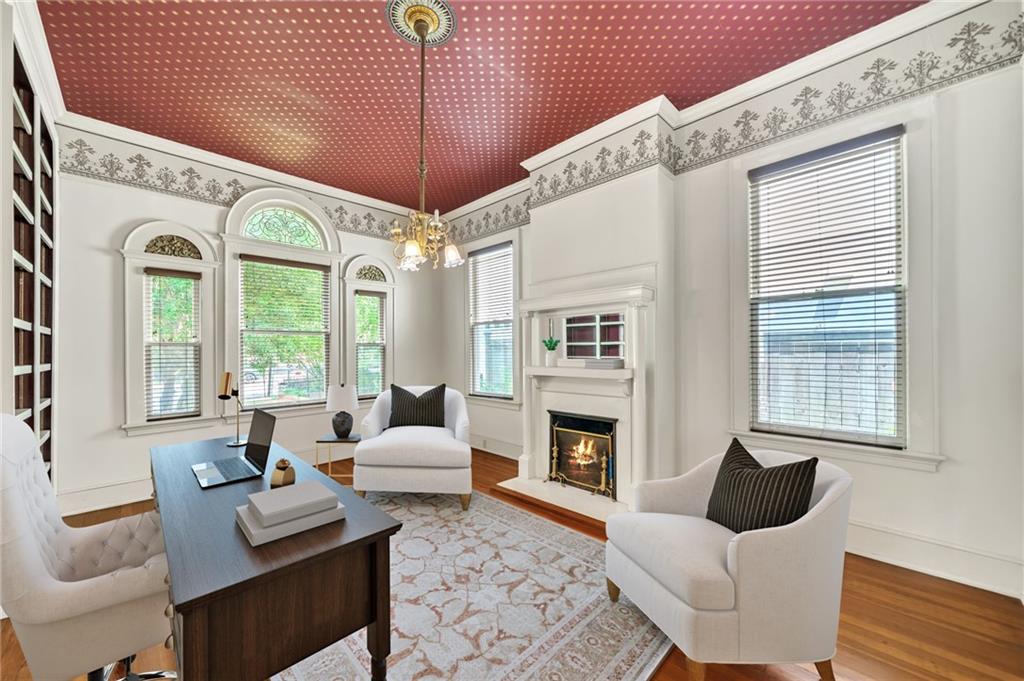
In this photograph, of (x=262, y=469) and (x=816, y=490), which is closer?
(x=816, y=490)

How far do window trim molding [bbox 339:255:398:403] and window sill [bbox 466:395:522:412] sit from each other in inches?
41.3

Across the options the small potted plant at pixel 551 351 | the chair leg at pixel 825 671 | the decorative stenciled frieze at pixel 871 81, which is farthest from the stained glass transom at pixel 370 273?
the chair leg at pixel 825 671

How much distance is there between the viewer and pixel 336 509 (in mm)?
1419

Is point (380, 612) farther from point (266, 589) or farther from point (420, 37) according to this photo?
point (420, 37)

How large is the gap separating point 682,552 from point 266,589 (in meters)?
1.44

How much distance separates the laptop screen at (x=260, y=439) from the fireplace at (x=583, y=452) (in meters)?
2.34

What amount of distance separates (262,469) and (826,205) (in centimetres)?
362

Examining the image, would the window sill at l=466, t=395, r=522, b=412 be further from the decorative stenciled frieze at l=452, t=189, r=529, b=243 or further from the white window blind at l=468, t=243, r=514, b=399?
the decorative stenciled frieze at l=452, t=189, r=529, b=243

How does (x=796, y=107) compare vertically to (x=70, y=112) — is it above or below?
below

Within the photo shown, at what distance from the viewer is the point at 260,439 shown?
2018mm

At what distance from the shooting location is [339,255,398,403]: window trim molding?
4.73 meters

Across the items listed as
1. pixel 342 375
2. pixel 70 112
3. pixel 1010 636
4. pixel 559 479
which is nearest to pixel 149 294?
pixel 70 112

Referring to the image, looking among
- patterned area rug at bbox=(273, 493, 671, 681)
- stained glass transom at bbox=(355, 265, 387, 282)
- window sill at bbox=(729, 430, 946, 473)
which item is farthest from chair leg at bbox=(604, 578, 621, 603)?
stained glass transom at bbox=(355, 265, 387, 282)

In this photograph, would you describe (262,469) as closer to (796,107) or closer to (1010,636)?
(1010,636)
